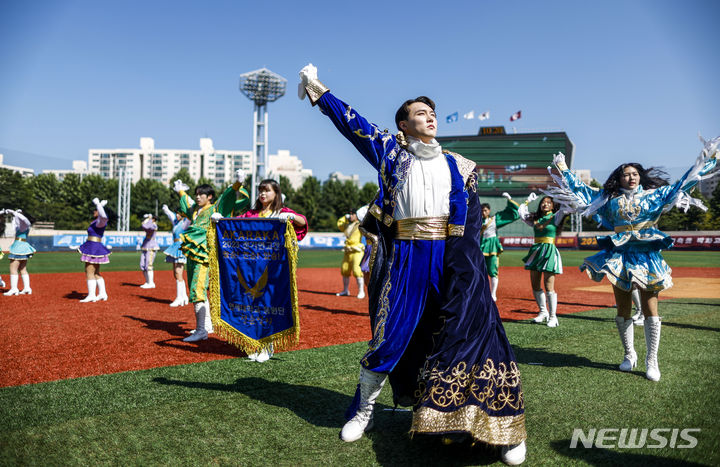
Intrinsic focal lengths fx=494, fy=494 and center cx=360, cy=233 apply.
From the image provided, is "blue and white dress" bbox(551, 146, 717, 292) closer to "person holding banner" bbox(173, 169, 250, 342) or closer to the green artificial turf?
the green artificial turf

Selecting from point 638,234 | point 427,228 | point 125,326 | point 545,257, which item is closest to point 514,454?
point 427,228

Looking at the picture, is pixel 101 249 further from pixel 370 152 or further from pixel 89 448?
pixel 370 152

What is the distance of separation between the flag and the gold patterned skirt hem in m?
2.09

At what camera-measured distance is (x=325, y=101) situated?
370cm

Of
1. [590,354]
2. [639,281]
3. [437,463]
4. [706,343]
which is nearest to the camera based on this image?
[437,463]

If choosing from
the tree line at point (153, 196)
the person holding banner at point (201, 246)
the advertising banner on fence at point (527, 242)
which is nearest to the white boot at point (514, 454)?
the person holding banner at point (201, 246)

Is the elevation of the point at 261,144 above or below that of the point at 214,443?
above

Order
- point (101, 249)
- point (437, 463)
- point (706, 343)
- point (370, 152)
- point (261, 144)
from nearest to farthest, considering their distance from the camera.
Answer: point (437, 463) < point (370, 152) < point (706, 343) < point (101, 249) < point (261, 144)

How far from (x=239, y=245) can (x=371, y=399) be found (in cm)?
258

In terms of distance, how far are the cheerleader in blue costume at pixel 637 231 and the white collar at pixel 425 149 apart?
2.81m

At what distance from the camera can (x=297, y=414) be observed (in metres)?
3.91

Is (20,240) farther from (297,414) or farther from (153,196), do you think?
(153,196)

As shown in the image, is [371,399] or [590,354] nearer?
[371,399]

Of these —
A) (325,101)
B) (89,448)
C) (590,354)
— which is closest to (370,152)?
(325,101)
